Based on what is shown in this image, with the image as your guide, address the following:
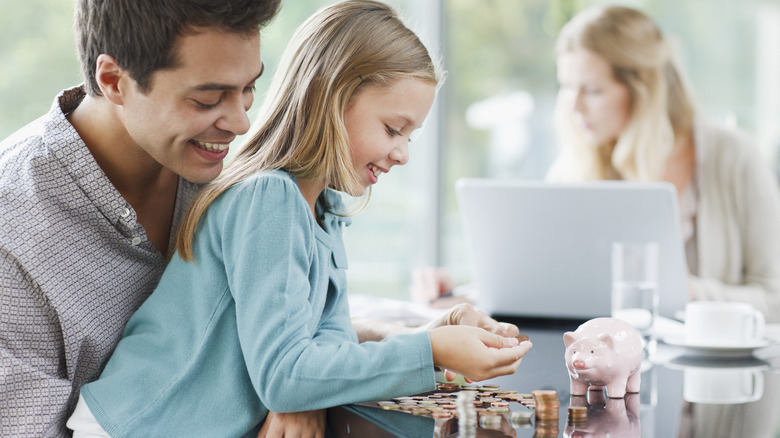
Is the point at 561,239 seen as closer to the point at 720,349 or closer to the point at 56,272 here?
the point at 720,349

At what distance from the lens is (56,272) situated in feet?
3.72

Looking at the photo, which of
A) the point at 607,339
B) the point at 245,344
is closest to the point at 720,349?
the point at 607,339

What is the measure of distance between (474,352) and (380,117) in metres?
0.40

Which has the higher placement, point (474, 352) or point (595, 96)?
point (595, 96)

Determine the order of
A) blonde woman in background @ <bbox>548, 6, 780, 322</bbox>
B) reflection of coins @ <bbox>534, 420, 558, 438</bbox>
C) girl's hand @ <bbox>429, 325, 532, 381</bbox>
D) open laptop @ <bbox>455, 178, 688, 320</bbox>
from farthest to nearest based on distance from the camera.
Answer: blonde woman in background @ <bbox>548, 6, 780, 322</bbox> < open laptop @ <bbox>455, 178, 688, 320</bbox> < girl's hand @ <bbox>429, 325, 532, 381</bbox> < reflection of coins @ <bbox>534, 420, 558, 438</bbox>

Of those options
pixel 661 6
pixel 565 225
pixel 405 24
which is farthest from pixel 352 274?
pixel 405 24

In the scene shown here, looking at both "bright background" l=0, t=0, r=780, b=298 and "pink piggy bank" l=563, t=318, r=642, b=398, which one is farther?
"bright background" l=0, t=0, r=780, b=298

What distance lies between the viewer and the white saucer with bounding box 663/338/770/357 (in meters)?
1.38

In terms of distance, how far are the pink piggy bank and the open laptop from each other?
51cm

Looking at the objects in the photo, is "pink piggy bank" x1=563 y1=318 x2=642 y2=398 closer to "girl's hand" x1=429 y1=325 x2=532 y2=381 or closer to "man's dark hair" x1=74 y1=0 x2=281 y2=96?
"girl's hand" x1=429 y1=325 x2=532 y2=381

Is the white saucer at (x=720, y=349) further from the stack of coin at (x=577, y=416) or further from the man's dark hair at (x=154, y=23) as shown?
the man's dark hair at (x=154, y=23)

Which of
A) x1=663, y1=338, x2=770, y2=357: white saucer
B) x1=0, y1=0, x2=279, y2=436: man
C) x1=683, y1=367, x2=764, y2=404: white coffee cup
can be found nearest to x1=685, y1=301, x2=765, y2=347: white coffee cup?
x1=663, y1=338, x2=770, y2=357: white saucer

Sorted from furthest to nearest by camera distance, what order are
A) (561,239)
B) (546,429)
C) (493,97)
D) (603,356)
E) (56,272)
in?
(493,97) < (561,239) < (56,272) < (603,356) < (546,429)

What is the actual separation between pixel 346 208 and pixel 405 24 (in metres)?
0.32
